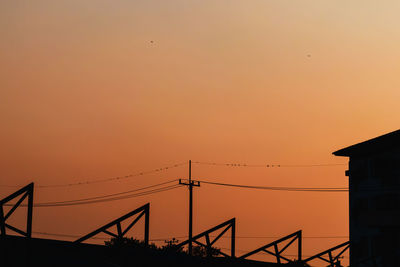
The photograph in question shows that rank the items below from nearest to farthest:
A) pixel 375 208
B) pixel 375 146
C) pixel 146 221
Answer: pixel 146 221 → pixel 375 208 → pixel 375 146

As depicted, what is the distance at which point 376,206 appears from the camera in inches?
2830

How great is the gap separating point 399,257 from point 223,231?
16537 mm

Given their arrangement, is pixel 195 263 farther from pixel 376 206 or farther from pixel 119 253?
pixel 376 206

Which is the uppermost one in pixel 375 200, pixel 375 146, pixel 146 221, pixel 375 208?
pixel 375 146

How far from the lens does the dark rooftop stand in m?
69.7

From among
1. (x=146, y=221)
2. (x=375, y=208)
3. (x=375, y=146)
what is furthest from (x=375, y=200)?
(x=146, y=221)

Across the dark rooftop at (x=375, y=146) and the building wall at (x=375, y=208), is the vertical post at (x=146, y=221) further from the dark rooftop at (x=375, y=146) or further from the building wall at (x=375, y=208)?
the dark rooftop at (x=375, y=146)

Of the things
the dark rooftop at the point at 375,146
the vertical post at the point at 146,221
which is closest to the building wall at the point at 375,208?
the dark rooftop at the point at 375,146

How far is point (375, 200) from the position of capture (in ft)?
237

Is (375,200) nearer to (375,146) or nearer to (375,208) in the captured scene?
(375,208)

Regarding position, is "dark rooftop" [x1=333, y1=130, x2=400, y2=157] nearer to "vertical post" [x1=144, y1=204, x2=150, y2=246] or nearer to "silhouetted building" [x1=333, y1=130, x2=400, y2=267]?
"silhouetted building" [x1=333, y1=130, x2=400, y2=267]

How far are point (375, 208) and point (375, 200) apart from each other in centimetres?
73

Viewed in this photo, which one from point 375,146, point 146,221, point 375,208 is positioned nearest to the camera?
point 146,221

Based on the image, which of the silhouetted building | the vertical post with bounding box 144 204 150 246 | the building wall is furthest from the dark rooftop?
the vertical post with bounding box 144 204 150 246
